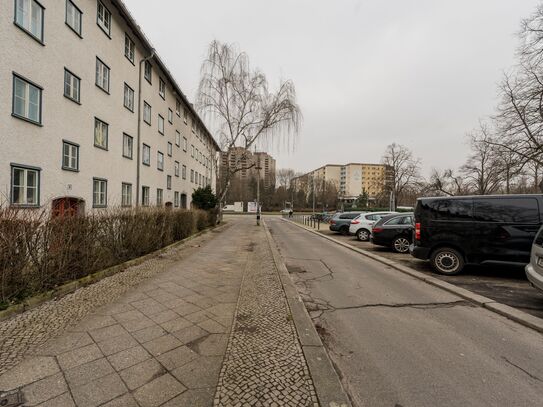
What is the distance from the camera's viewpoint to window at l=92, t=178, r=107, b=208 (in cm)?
1277

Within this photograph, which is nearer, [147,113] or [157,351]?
[157,351]

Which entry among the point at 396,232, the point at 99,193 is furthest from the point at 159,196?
the point at 396,232

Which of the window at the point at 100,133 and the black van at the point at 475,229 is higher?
the window at the point at 100,133

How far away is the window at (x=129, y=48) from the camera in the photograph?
51.2 feet

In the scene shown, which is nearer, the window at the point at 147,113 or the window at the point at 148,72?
the window at the point at 147,113

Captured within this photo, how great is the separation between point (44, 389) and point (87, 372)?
33 centimetres

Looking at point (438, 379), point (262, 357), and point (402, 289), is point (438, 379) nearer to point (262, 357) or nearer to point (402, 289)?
point (262, 357)

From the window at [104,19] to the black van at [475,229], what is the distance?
16433mm

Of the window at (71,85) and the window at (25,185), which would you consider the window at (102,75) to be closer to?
the window at (71,85)

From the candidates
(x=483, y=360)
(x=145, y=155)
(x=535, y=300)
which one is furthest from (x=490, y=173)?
(x=145, y=155)

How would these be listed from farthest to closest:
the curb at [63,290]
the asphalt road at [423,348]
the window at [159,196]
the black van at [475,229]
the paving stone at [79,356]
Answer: the window at [159,196]
the black van at [475,229]
the curb at [63,290]
the paving stone at [79,356]
the asphalt road at [423,348]

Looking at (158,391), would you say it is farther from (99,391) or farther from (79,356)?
(79,356)

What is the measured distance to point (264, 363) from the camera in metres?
2.74

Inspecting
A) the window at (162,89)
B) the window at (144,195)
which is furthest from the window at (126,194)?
the window at (162,89)
